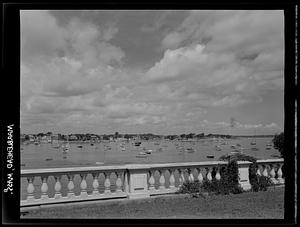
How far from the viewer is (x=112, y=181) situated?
689cm

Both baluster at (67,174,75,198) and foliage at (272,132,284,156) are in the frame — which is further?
foliage at (272,132,284,156)

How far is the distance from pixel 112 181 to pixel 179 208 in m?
1.55

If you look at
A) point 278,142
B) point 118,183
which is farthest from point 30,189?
point 278,142

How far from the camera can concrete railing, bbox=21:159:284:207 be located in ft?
18.7

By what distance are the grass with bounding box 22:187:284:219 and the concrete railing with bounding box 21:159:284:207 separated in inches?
6.2

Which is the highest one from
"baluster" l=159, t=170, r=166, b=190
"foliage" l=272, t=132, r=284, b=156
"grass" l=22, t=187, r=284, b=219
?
"foliage" l=272, t=132, r=284, b=156

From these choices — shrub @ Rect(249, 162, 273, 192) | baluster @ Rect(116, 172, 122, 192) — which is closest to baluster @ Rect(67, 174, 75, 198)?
baluster @ Rect(116, 172, 122, 192)

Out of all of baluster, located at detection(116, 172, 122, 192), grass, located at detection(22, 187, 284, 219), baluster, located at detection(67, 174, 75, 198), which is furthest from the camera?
baluster, located at detection(116, 172, 122, 192)

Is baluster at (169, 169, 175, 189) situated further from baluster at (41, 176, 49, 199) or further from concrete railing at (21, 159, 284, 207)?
baluster at (41, 176, 49, 199)

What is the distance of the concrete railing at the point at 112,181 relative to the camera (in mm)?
5715
